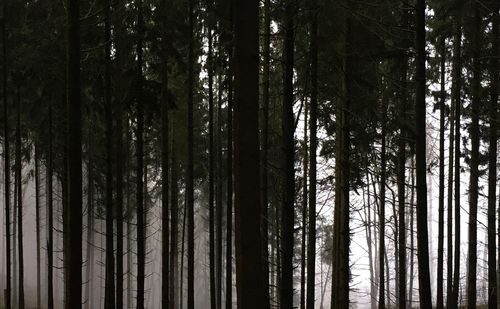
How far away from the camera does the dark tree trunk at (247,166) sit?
201 inches

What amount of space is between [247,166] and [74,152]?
386 centimetres

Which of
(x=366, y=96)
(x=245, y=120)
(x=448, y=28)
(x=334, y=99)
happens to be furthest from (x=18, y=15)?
(x=448, y=28)

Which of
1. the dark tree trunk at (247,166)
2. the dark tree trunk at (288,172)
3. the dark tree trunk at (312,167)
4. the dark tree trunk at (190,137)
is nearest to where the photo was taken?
the dark tree trunk at (247,166)

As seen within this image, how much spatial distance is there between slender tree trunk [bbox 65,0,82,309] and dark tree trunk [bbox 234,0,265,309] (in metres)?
3.67

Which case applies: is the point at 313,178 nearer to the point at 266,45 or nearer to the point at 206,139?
the point at 266,45

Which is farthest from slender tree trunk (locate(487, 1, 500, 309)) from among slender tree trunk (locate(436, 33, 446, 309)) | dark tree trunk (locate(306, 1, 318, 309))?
dark tree trunk (locate(306, 1, 318, 309))

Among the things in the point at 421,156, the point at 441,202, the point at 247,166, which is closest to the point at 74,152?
the point at 247,166

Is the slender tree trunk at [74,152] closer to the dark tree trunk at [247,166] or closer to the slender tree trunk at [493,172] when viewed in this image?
the dark tree trunk at [247,166]

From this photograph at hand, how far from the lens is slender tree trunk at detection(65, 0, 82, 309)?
7.83m

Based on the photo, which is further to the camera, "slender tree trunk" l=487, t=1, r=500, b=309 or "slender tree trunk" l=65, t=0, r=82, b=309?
"slender tree trunk" l=487, t=1, r=500, b=309

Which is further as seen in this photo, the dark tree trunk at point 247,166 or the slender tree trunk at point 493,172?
the slender tree trunk at point 493,172

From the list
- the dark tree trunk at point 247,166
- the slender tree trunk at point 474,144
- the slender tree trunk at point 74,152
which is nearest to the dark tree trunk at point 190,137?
the slender tree trunk at point 74,152

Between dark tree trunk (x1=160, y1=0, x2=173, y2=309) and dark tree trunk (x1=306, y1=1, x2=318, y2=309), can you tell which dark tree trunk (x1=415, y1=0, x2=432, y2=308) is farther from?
dark tree trunk (x1=160, y1=0, x2=173, y2=309)

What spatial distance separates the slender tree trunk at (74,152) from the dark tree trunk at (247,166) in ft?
12.0
